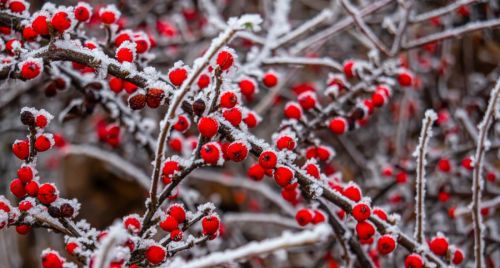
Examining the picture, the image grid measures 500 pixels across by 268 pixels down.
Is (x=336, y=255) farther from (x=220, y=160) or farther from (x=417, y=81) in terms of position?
(x=220, y=160)

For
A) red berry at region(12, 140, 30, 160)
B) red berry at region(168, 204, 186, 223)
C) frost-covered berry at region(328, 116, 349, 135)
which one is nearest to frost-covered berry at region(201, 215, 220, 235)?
red berry at region(168, 204, 186, 223)

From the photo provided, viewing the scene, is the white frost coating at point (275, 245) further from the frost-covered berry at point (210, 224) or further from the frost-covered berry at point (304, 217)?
the frost-covered berry at point (304, 217)

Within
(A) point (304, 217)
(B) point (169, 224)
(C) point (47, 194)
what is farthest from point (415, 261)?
(C) point (47, 194)

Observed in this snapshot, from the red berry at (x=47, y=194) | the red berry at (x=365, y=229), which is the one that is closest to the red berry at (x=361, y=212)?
the red berry at (x=365, y=229)

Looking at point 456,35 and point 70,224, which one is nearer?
point 70,224

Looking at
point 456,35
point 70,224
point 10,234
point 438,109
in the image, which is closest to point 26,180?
point 70,224

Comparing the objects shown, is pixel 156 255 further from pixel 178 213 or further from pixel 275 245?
pixel 275 245
